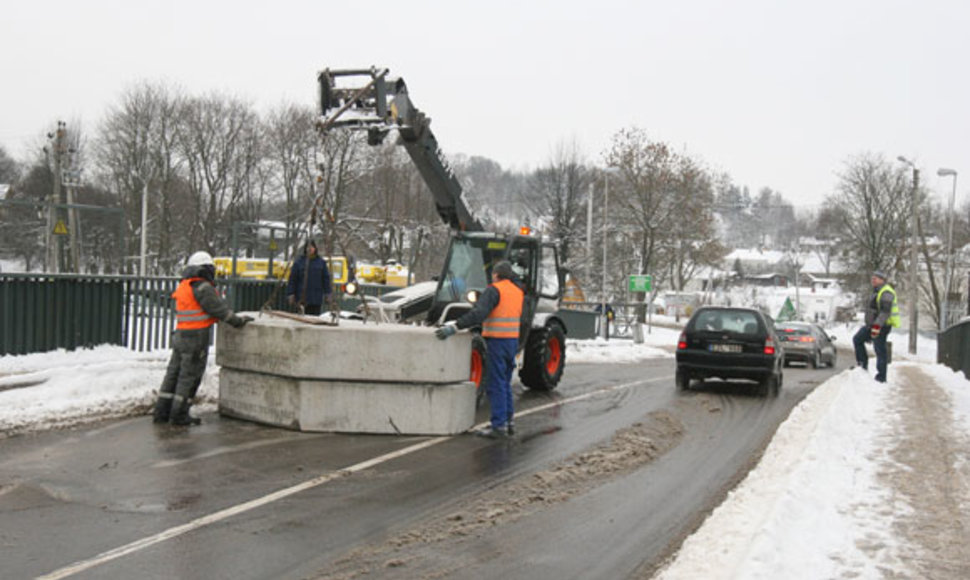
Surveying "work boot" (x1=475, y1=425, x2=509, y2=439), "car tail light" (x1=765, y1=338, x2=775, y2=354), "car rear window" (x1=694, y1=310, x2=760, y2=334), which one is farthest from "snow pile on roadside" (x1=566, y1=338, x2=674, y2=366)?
"work boot" (x1=475, y1=425, x2=509, y2=439)

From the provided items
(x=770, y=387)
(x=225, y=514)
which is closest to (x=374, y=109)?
(x=225, y=514)

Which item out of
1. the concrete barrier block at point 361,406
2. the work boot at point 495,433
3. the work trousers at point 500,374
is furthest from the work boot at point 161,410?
the work trousers at point 500,374

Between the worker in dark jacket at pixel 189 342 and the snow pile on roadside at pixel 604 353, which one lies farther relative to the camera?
the snow pile on roadside at pixel 604 353

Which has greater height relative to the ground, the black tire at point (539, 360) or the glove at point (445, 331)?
the glove at point (445, 331)

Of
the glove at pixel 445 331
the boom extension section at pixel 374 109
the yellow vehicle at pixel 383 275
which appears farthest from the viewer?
the yellow vehicle at pixel 383 275

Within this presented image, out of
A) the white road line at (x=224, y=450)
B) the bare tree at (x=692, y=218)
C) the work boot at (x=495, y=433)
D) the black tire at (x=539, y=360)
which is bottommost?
the white road line at (x=224, y=450)

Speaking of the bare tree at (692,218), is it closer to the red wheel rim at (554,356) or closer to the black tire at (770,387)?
the black tire at (770,387)

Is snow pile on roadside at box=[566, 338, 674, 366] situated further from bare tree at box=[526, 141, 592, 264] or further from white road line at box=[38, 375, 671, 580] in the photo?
bare tree at box=[526, 141, 592, 264]

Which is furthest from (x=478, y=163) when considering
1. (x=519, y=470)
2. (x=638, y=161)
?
(x=519, y=470)

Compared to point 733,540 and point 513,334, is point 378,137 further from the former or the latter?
point 733,540

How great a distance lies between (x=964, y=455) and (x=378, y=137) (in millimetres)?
7594

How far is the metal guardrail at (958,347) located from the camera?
16.9 metres

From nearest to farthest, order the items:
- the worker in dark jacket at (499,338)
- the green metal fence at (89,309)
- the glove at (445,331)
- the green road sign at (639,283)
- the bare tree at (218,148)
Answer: the glove at (445,331) < the worker in dark jacket at (499,338) < the green metal fence at (89,309) < the green road sign at (639,283) < the bare tree at (218,148)

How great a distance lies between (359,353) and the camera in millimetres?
8289
